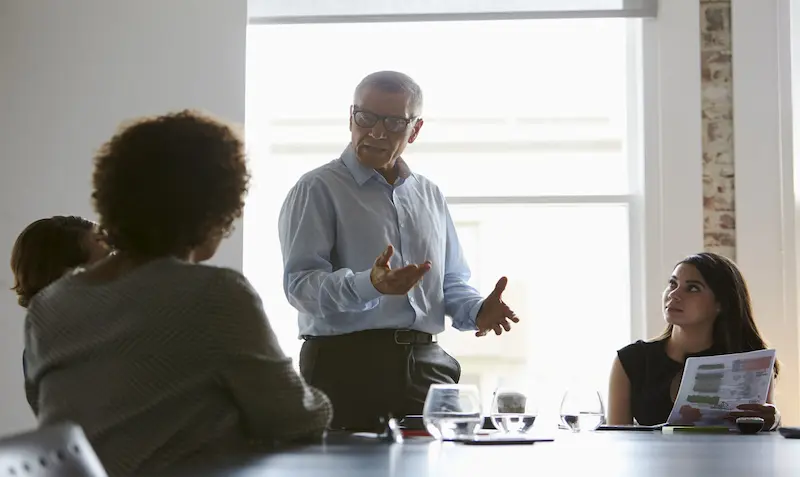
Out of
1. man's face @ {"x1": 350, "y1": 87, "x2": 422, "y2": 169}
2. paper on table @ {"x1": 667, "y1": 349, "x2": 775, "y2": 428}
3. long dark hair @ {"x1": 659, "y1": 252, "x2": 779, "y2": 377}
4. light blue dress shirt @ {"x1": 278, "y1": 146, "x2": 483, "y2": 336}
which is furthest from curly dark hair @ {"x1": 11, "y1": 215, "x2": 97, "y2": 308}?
long dark hair @ {"x1": 659, "y1": 252, "x2": 779, "y2": 377}

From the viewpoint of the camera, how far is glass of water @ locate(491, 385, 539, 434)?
6.42 feet

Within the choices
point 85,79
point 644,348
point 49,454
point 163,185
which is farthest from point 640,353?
point 49,454

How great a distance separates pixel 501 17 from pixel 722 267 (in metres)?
1.52

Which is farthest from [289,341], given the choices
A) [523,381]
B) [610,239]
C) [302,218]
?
[523,381]

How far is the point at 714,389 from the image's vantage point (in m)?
2.84

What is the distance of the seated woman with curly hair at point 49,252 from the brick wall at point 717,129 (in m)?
Result: 2.69

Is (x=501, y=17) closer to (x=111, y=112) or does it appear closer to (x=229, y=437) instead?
(x=111, y=112)

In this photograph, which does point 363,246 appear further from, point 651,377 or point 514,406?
point 514,406

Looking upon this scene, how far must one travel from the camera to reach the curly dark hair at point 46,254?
2.77 meters

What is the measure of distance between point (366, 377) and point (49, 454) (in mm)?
2108

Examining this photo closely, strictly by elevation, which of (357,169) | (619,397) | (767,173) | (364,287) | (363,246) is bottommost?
(619,397)

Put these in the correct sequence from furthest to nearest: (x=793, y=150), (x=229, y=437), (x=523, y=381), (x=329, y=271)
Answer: (x=793, y=150), (x=329, y=271), (x=523, y=381), (x=229, y=437)

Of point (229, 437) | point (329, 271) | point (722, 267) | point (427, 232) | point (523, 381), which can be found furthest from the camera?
point (722, 267)

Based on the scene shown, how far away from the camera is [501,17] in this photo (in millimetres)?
4641
